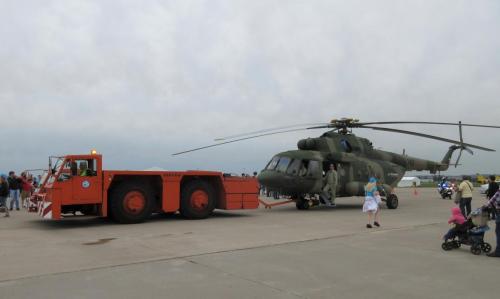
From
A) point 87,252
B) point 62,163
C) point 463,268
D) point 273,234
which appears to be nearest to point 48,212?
point 62,163

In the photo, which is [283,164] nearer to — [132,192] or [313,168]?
[313,168]

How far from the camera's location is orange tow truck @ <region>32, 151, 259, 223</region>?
11.5 m

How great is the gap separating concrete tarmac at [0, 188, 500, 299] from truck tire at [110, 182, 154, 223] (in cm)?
92

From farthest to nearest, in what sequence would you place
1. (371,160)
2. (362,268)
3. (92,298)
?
(371,160) → (362,268) → (92,298)

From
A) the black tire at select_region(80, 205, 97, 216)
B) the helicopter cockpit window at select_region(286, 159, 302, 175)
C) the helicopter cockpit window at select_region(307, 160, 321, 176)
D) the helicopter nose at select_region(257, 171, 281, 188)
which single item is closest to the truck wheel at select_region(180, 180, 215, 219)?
the black tire at select_region(80, 205, 97, 216)

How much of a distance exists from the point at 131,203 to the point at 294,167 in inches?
254

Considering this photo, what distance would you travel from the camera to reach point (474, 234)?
7.78 meters

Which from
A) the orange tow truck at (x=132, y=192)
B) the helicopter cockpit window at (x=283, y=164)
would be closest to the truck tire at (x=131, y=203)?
the orange tow truck at (x=132, y=192)

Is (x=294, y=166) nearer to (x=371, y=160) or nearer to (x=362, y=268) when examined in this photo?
(x=371, y=160)

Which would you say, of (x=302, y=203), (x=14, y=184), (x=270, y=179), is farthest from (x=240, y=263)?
(x=14, y=184)

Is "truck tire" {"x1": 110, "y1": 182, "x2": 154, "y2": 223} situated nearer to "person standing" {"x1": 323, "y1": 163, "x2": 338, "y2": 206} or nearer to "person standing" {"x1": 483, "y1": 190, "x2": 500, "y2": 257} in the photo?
"person standing" {"x1": 323, "y1": 163, "x2": 338, "y2": 206}

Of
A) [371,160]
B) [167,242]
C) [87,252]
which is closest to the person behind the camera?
[87,252]

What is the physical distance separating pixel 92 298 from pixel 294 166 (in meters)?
12.0

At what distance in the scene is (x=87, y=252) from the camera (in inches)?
314
